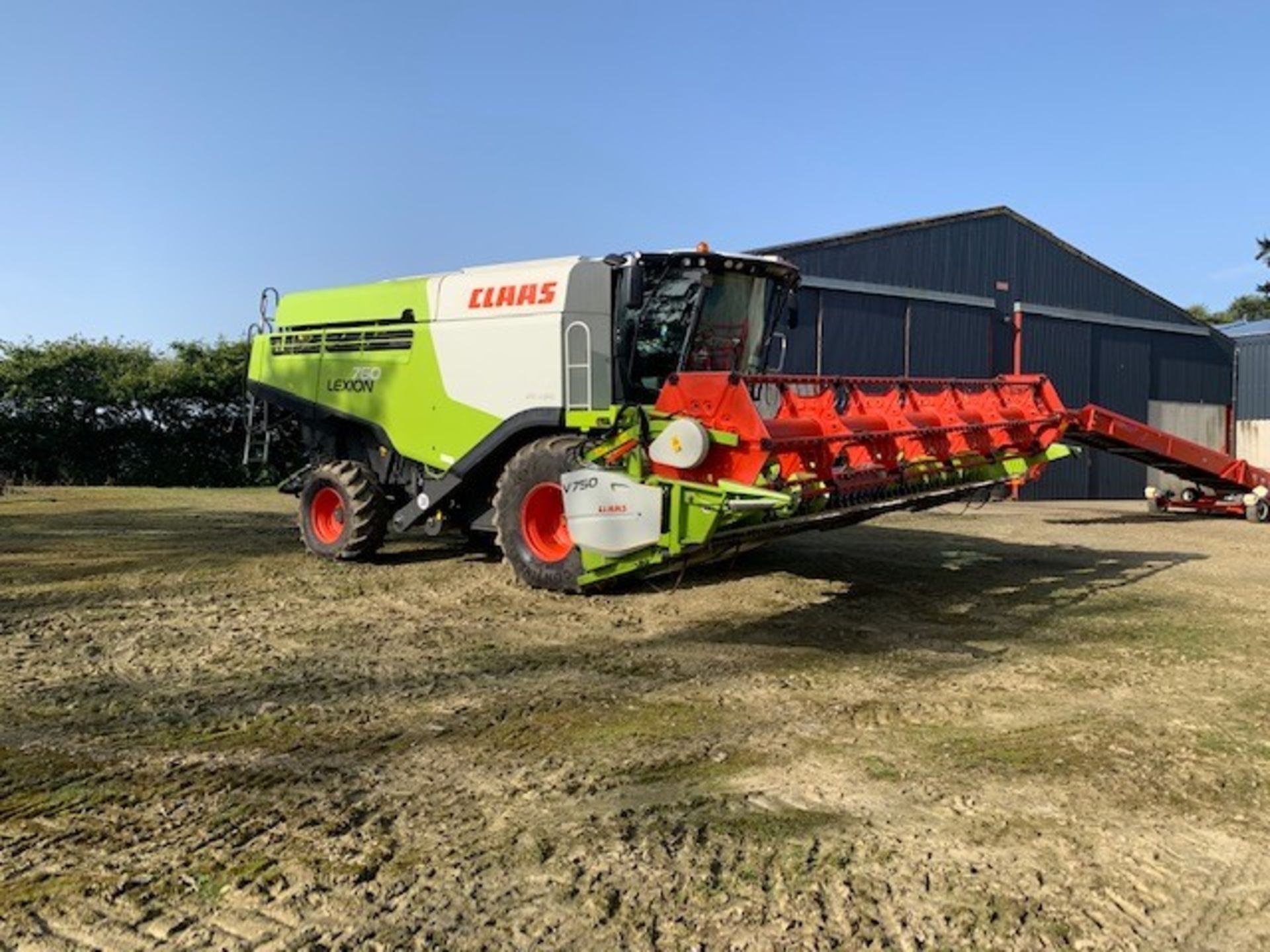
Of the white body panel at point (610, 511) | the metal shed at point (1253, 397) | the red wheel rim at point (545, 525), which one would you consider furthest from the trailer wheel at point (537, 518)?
the metal shed at point (1253, 397)

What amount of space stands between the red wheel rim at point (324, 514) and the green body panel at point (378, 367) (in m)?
0.85

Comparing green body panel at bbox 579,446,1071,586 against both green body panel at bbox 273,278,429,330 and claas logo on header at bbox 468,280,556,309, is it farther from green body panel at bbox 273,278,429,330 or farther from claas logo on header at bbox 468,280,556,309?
green body panel at bbox 273,278,429,330

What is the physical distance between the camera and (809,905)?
8.91 ft

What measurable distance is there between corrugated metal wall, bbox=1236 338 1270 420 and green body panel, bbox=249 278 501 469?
26.3 m

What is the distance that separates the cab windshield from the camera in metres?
7.61

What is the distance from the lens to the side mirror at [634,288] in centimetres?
691

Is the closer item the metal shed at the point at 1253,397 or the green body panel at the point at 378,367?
the green body panel at the point at 378,367

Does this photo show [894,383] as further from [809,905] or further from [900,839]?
[809,905]

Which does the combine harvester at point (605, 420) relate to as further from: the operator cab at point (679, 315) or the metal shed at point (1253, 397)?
the metal shed at point (1253, 397)

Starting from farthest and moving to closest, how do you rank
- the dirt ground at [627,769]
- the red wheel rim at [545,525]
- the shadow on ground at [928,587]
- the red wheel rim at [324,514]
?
the red wheel rim at [324,514] → the red wheel rim at [545,525] → the shadow on ground at [928,587] → the dirt ground at [627,769]

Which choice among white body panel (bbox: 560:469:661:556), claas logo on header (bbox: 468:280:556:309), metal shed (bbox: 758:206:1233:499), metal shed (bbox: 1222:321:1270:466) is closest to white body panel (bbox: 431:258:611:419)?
claas logo on header (bbox: 468:280:556:309)

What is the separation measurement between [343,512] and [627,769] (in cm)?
617

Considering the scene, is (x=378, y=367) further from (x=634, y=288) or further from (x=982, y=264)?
(x=982, y=264)

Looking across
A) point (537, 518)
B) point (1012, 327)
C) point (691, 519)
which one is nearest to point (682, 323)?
point (537, 518)
